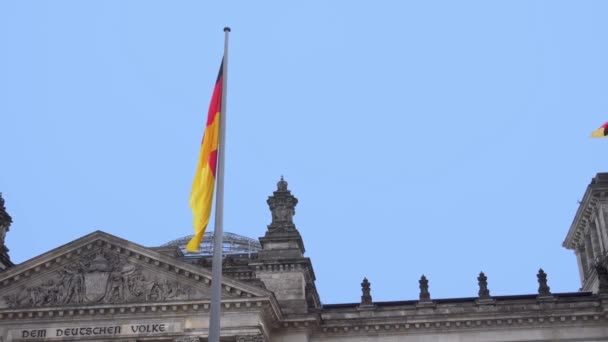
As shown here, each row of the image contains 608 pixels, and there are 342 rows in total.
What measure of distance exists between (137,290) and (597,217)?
1099 inches

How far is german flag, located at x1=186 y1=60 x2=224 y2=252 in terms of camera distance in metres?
24.7

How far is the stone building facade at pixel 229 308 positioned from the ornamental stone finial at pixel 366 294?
6 cm

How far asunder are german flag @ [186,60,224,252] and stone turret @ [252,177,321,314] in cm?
2099

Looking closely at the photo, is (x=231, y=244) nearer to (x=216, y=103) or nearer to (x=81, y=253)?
(x=81, y=253)

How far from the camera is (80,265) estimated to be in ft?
147

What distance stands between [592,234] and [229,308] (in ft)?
80.7

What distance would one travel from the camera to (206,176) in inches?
987

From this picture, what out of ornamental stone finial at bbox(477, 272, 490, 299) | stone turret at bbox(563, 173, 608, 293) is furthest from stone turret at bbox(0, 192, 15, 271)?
stone turret at bbox(563, 173, 608, 293)

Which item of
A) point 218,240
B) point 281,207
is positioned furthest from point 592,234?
point 218,240

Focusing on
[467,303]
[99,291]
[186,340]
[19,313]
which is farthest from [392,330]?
[19,313]

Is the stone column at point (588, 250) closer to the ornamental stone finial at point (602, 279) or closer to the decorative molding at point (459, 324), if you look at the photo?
the ornamental stone finial at point (602, 279)

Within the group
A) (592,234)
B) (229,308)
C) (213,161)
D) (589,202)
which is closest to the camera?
(213,161)

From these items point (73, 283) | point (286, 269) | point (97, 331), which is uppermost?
point (286, 269)

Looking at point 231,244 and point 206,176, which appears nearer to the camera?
point 206,176
